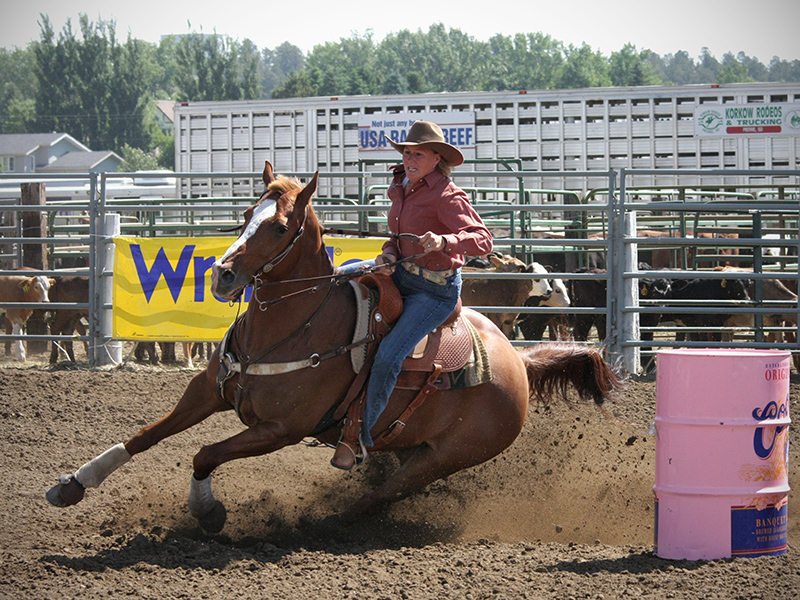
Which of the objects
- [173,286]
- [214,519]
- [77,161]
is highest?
[77,161]

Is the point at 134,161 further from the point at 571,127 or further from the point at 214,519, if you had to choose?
the point at 214,519

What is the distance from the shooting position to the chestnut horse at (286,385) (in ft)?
13.1

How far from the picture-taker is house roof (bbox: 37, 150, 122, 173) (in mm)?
60425

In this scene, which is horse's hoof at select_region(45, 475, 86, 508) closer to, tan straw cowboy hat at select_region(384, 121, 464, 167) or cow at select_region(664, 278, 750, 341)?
tan straw cowboy hat at select_region(384, 121, 464, 167)

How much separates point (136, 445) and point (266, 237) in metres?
1.25

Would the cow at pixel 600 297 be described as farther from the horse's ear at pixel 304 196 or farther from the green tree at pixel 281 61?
the green tree at pixel 281 61

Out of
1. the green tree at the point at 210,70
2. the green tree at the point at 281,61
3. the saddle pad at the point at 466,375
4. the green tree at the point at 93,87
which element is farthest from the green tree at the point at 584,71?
the green tree at the point at 281,61

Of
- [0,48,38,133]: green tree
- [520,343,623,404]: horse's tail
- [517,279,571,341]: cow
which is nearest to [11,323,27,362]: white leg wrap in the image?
[517,279,571,341]: cow

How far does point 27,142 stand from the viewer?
6116 centimetres

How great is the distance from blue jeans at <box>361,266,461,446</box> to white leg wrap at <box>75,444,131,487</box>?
1.19 meters

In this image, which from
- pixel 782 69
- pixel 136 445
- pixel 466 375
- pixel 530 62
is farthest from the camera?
pixel 782 69

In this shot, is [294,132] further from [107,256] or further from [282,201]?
[282,201]

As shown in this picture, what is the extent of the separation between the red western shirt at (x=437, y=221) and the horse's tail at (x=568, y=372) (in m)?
1.25

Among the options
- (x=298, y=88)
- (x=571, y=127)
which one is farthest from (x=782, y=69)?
(x=571, y=127)
